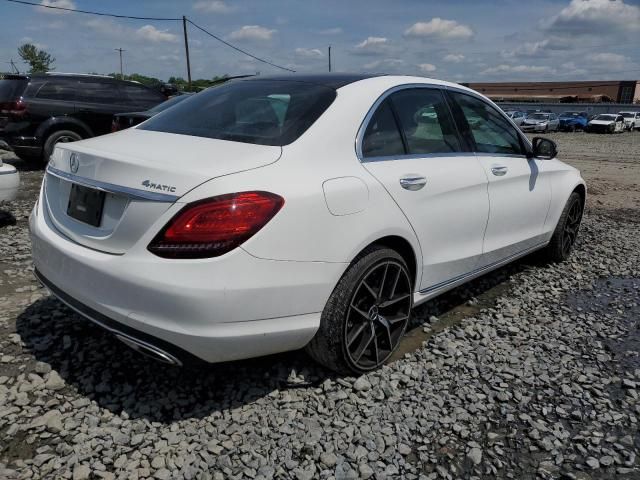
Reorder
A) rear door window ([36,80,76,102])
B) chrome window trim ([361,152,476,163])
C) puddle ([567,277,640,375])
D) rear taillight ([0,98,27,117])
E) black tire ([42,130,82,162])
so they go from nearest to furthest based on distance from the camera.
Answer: chrome window trim ([361,152,476,163])
puddle ([567,277,640,375])
rear taillight ([0,98,27,117])
black tire ([42,130,82,162])
rear door window ([36,80,76,102])

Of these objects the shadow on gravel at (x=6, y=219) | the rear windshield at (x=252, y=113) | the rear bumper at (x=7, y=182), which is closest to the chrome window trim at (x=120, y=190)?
the rear windshield at (x=252, y=113)

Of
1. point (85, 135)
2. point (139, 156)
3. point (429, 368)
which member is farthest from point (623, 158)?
point (139, 156)

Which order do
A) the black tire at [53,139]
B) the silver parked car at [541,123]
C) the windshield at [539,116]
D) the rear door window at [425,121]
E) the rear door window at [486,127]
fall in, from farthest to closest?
the windshield at [539,116] < the silver parked car at [541,123] < the black tire at [53,139] < the rear door window at [486,127] < the rear door window at [425,121]

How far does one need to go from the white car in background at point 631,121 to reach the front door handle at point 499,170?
4094cm

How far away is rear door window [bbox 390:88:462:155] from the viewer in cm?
319

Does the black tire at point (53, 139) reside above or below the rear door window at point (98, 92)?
below

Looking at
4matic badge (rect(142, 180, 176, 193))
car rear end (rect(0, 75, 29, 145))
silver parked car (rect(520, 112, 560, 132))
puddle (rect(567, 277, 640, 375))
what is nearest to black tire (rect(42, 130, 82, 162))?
car rear end (rect(0, 75, 29, 145))

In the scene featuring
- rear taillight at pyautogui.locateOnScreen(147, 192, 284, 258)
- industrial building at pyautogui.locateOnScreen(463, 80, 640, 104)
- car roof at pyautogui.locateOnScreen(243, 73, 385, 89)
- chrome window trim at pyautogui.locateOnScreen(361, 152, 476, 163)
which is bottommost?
rear taillight at pyautogui.locateOnScreen(147, 192, 284, 258)

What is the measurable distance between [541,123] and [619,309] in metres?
34.1

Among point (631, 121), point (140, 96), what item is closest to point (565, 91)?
point (631, 121)

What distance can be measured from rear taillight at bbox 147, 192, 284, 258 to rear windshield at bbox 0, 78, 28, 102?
9028mm

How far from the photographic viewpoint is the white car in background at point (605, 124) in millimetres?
35875

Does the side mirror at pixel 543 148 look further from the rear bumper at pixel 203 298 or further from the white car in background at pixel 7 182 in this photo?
the white car in background at pixel 7 182

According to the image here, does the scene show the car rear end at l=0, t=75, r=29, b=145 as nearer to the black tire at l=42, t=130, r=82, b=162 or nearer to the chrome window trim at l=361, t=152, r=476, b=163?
the black tire at l=42, t=130, r=82, b=162
